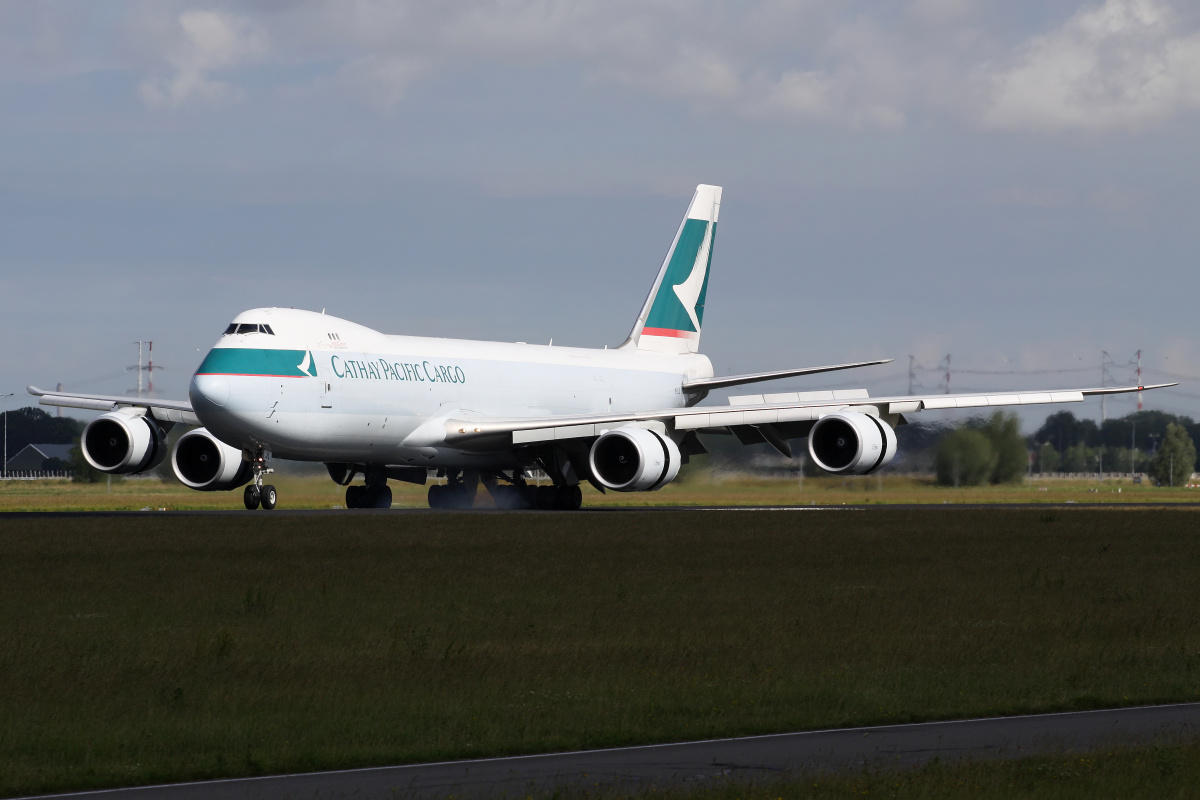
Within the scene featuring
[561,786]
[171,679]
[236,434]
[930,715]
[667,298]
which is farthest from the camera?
[667,298]

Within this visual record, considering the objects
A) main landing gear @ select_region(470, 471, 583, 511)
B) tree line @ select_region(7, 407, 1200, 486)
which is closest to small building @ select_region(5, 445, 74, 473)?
tree line @ select_region(7, 407, 1200, 486)

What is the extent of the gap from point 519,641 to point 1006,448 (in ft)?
145

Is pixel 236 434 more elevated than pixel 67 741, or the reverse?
pixel 236 434

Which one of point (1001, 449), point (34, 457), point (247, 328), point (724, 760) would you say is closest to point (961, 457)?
point (1001, 449)

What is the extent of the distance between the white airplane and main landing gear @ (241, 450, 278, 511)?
43mm

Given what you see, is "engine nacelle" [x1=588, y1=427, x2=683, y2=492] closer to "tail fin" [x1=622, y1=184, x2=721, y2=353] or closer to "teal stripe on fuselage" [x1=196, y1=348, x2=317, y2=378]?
"teal stripe on fuselage" [x1=196, y1=348, x2=317, y2=378]

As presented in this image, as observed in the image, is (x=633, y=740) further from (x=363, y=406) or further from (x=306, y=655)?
(x=363, y=406)

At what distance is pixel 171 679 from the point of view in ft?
49.5

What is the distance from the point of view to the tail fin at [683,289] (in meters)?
56.2

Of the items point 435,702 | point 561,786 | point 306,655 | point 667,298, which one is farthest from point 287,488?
point 561,786

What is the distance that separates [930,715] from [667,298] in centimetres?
4335

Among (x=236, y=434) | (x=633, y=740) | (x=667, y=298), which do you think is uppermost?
(x=667, y=298)

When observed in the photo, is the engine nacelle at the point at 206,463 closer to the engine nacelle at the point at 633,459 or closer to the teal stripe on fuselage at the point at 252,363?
the teal stripe on fuselage at the point at 252,363

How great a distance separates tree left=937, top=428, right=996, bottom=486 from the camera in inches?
2223
